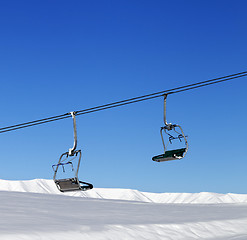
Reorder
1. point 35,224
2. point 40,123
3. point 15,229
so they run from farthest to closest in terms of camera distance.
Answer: point 35,224
point 15,229
point 40,123

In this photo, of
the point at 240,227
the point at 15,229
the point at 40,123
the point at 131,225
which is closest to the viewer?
the point at 40,123

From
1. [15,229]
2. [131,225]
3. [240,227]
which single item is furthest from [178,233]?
[15,229]

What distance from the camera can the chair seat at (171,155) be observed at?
11.0 meters

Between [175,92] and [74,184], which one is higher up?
[175,92]

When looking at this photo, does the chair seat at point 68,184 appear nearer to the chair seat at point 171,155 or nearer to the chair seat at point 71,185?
the chair seat at point 71,185

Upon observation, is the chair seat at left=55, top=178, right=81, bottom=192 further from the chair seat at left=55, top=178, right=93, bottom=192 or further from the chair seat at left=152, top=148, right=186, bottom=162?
the chair seat at left=152, top=148, right=186, bottom=162

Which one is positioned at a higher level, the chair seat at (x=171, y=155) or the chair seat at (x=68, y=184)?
the chair seat at (x=171, y=155)

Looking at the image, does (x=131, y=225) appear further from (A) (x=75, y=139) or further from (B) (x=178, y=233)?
(A) (x=75, y=139)

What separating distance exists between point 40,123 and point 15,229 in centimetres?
1108

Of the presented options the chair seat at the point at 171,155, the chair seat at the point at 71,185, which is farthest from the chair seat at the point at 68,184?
the chair seat at the point at 171,155

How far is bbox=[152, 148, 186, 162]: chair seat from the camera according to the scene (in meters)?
11.0

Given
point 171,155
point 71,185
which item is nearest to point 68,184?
point 71,185

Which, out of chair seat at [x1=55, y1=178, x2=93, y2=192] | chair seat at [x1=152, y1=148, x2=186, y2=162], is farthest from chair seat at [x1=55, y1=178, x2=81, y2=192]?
chair seat at [x1=152, y1=148, x2=186, y2=162]

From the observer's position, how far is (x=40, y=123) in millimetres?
11578
